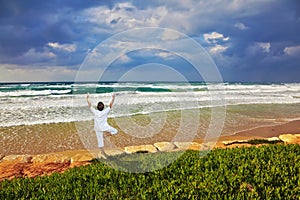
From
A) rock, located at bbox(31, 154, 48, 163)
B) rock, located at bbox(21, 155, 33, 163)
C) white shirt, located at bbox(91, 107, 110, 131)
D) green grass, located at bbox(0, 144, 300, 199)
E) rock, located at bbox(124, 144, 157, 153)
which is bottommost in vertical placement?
rock, located at bbox(21, 155, 33, 163)

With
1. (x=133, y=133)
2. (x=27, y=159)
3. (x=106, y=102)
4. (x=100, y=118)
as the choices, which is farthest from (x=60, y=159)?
(x=106, y=102)

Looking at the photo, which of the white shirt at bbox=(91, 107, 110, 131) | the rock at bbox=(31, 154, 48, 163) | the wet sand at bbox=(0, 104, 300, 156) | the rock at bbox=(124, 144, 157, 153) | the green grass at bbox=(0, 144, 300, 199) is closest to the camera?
the green grass at bbox=(0, 144, 300, 199)

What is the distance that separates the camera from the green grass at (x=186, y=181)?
181 inches

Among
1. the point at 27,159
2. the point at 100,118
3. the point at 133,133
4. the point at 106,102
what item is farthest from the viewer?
the point at 106,102

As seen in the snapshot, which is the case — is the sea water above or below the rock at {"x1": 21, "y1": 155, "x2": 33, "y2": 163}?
above

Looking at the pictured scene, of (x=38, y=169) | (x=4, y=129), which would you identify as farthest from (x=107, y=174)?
(x=4, y=129)

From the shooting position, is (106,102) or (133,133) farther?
(106,102)

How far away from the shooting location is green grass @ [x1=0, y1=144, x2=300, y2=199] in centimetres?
461

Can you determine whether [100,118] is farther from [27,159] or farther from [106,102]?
[106,102]

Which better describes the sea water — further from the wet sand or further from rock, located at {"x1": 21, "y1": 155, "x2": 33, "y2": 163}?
rock, located at {"x1": 21, "y1": 155, "x2": 33, "y2": 163}

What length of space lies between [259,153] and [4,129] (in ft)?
41.7

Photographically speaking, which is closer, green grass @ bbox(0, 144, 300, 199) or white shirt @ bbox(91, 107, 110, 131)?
green grass @ bbox(0, 144, 300, 199)

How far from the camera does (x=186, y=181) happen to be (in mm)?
5172

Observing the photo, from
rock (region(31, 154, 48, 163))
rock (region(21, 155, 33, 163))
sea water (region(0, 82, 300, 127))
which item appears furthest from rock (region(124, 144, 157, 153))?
rock (region(21, 155, 33, 163))
